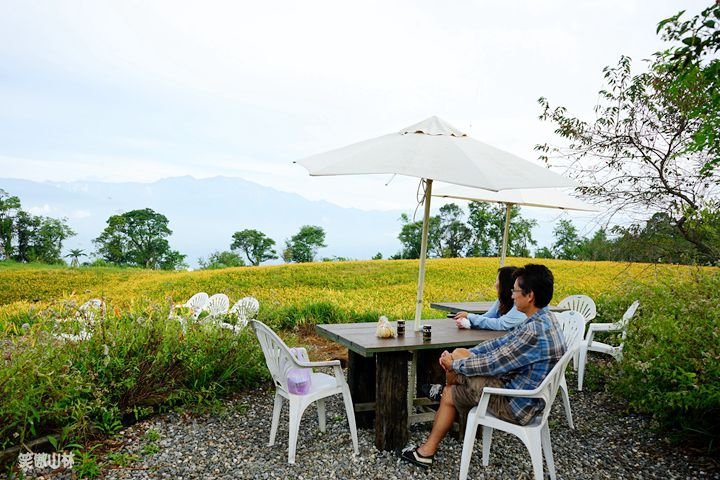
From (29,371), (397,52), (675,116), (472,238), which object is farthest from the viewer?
(472,238)

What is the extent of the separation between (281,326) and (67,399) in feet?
13.1

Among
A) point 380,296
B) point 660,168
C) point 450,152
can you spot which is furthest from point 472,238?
point 450,152

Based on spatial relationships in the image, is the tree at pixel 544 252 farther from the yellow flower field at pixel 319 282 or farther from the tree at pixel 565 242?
the yellow flower field at pixel 319 282

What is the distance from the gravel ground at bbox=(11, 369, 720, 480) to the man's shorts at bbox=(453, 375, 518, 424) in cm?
51

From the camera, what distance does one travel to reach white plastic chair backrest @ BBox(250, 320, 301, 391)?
358 centimetres

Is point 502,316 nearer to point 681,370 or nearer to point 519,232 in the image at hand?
point 681,370

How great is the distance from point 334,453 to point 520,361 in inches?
57.7

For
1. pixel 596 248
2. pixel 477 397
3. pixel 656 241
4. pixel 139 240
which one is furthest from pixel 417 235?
pixel 477 397

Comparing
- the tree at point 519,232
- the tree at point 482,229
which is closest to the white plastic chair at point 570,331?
the tree at point 519,232

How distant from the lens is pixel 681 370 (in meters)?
3.47

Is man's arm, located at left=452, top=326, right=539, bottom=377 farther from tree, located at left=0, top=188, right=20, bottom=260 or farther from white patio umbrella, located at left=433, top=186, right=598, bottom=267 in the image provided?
tree, located at left=0, top=188, right=20, bottom=260

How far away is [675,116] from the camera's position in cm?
732

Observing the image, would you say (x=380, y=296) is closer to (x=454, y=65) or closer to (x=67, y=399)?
(x=454, y=65)

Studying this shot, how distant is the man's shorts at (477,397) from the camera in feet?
10.6
